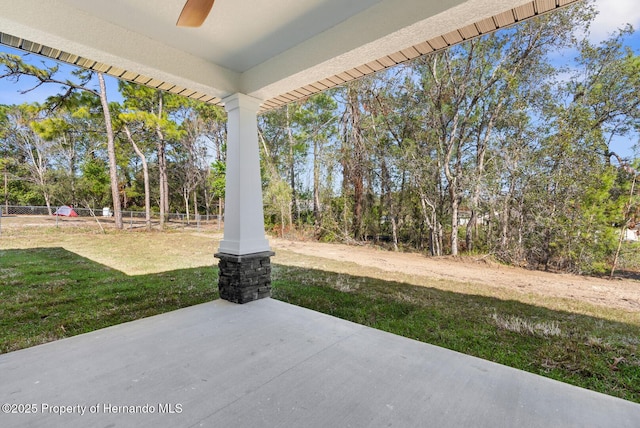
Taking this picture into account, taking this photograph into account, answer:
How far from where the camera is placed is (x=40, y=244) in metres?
6.94

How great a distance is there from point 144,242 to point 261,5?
319 inches

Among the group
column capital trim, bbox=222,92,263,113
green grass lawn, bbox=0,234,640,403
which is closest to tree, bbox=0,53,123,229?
column capital trim, bbox=222,92,263,113

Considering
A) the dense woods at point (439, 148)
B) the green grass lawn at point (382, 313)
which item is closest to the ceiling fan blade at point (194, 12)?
the green grass lawn at point (382, 313)

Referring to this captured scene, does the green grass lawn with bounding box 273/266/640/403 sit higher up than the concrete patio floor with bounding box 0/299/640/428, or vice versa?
the concrete patio floor with bounding box 0/299/640/428

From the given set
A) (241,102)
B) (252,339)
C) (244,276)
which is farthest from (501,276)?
(241,102)

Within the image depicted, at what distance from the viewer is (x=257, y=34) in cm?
226

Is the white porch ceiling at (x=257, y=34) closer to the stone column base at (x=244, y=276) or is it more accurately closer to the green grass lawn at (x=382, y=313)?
the stone column base at (x=244, y=276)

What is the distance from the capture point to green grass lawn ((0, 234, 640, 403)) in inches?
83.5

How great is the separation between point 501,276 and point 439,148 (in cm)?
337

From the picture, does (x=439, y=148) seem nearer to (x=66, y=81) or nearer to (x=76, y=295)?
(x=76, y=295)

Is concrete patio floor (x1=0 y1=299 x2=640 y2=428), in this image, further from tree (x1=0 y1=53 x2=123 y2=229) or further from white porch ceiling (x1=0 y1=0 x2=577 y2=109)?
tree (x1=0 y1=53 x2=123 y2=229)

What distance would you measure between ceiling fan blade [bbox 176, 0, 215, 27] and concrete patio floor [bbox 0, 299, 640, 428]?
2.09 meters

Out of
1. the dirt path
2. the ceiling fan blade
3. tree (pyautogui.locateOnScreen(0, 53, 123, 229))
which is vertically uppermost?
tree (pyautogui.locateOnScreen(0, 53, 123, 229))

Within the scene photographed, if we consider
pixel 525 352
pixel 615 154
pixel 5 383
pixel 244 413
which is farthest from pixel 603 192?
pixel 5 383
